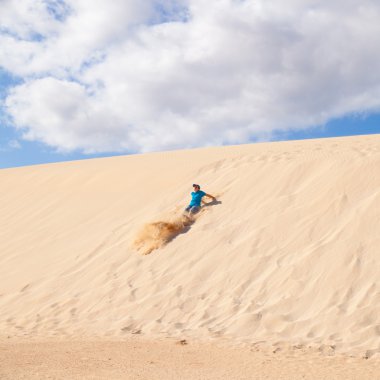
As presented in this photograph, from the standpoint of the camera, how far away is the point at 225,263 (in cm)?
812

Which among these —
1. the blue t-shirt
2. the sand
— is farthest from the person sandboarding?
the sand

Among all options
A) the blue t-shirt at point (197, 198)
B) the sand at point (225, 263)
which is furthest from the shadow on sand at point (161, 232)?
the blue t-shirt at point (197, 198)

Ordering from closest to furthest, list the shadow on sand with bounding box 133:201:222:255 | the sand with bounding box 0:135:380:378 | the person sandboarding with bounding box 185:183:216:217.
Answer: the sand with bounding box 0:135:380:378 → the shadow on sand with bounding box 133:201:222:255 → the person sandboarding with bounding box 185:183:216:217

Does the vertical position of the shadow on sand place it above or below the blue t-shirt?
below

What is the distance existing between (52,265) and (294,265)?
17.2 feet

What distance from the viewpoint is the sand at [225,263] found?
6.42 metres

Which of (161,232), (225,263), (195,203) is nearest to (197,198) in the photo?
(195,203)

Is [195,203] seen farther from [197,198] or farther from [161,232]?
[161,232]

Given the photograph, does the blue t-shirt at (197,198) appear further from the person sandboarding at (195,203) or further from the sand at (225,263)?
the sand at (225,263)

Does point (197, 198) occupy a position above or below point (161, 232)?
above

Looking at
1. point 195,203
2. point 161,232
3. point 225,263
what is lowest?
point 225,263

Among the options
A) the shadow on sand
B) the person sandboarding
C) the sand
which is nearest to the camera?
the sand

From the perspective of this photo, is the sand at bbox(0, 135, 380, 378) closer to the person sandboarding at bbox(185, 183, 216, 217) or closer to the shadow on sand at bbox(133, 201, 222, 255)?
the shadow on sand at bbox(133, 201, 222, 255)

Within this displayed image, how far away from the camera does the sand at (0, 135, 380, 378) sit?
21.1 ft
